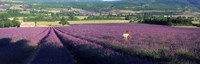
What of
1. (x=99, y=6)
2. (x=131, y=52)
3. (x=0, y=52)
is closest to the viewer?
(x=131, y=52)

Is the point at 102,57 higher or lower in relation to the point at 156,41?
higher

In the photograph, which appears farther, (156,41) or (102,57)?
(156,41)

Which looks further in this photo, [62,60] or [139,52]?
[62,60]

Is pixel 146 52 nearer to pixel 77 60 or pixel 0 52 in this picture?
pixel 77 60

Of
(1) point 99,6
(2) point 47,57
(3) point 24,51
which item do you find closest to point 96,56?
(2) point 47,57

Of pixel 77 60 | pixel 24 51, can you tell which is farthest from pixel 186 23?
pixel 77 60

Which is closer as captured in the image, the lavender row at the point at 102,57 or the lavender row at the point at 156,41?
the lavender row at the point at 102,57

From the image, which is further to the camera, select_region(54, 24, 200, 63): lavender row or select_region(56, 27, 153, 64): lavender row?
select_region(54, 24, 200, 63): lavender row

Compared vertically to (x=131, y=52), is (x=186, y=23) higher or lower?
lower

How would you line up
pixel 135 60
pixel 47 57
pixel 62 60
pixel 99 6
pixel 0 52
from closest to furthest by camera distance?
pixel 135 60 < pixel 62 60 < pixel 47 57 < pixel 0 52 < pixel 99 6
